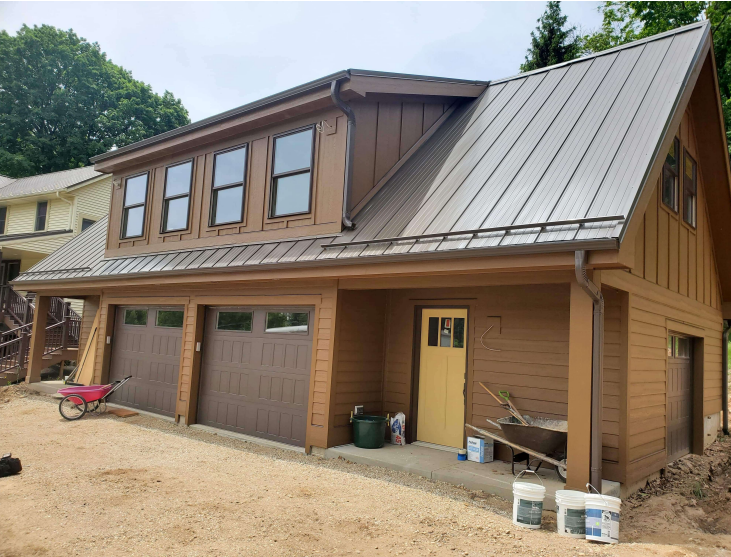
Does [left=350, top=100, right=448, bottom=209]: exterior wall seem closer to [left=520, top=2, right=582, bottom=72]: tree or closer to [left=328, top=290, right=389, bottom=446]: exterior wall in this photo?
[left=328, top=290, right=389, bottom=446]: exterior wall

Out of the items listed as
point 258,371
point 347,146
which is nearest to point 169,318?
point 258,371

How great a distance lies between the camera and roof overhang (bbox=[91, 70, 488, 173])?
8.70 meters

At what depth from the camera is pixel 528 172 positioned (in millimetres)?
7246

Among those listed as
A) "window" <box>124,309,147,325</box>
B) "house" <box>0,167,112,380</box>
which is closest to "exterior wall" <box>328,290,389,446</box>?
"window" <box>124,309,147,325</box>

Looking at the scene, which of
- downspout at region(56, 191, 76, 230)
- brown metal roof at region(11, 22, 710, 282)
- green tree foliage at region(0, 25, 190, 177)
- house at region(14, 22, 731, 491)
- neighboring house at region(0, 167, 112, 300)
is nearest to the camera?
brown metal roof at region(11, 22, 710, 282)

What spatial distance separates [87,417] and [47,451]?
Answer: 318 cm

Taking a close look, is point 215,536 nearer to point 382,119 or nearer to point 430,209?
point 430,209

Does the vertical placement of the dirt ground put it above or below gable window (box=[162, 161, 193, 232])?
below

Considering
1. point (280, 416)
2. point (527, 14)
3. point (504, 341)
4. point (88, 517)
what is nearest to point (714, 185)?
point (504, 341)

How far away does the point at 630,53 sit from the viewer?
9.05 metres

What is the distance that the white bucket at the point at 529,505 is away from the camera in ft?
17.3

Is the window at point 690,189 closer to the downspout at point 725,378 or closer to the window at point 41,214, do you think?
the downspout at point 725,378

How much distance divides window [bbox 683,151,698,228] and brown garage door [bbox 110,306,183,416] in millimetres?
9518

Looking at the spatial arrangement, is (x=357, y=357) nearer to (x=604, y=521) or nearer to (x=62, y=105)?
(x=604, y=521)
